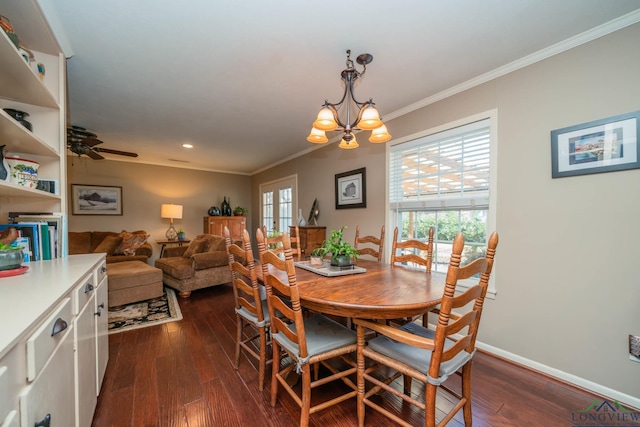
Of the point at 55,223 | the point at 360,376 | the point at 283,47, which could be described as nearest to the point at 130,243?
the point at 55,223

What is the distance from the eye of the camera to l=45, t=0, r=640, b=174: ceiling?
1.49 meters

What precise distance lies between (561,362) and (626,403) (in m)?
0.32

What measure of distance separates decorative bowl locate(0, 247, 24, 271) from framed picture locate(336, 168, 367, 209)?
2.96 m

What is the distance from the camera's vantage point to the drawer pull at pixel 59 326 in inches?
33.3

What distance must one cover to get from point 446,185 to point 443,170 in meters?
0.15

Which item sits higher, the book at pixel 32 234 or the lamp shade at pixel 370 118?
the lamp shade at pixel 370 118

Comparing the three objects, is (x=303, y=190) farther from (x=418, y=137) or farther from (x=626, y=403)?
(x=626, y=403)

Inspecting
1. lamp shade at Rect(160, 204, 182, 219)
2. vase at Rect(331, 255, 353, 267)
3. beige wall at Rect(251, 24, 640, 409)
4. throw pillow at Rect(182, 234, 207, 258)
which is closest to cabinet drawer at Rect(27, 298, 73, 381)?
vase at Rect(331, 255, 353, 267)

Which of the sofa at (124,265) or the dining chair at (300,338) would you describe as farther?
the sofa at (124,265)

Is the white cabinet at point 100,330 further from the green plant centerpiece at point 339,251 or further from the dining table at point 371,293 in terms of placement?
the green plant centerpiece at point 339,251

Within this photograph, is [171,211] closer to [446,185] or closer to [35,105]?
[35,105]

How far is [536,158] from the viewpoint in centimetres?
195

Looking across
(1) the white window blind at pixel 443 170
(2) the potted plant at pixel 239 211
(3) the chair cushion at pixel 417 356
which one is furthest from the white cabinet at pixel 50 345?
(2) the potted plant at pixel 239 211

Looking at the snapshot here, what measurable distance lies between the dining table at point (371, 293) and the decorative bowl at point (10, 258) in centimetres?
115
